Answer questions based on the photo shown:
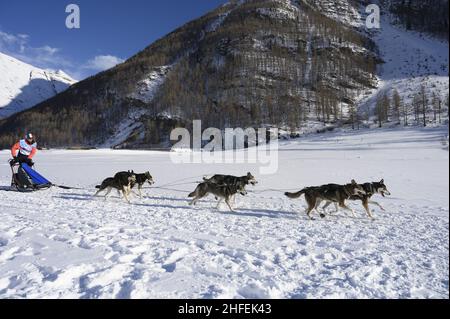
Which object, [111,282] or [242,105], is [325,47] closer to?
[242,105]

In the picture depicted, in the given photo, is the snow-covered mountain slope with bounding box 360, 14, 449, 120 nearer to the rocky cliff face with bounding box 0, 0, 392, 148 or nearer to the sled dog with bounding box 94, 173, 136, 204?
the rocky cliff face with bounding box 0, 0, 392, 148

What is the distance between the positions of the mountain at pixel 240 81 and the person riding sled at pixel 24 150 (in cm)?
6401

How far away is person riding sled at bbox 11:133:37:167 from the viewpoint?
1493 cm

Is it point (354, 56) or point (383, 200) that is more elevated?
point (354, 56)

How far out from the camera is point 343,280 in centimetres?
447

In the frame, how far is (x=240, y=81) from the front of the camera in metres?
92.8

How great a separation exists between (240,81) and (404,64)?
137 feet

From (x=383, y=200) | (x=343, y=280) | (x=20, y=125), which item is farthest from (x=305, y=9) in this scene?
(x=343, y=280)

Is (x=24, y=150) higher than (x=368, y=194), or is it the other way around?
(x=24, y=150)

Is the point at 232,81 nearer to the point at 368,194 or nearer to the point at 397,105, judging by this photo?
the point at 397,105

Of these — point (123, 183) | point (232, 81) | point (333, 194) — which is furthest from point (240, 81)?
point (333, 194)

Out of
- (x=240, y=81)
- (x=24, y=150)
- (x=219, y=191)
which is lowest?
(x=219, y=191)
